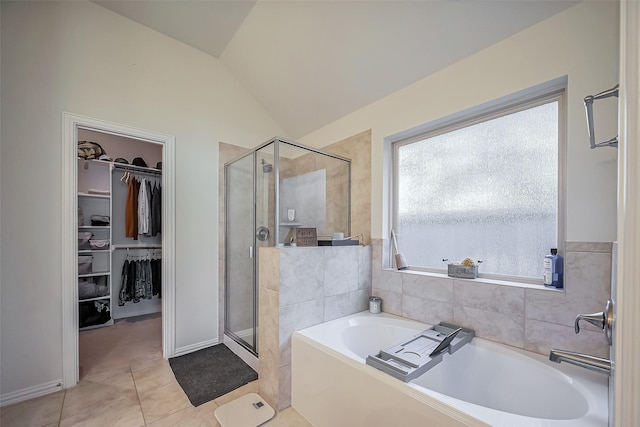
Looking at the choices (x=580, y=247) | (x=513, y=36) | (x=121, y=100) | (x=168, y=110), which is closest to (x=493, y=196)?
(x=580, y=247)

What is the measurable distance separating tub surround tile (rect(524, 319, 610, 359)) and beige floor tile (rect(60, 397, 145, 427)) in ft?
7.73

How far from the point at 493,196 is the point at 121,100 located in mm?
3057

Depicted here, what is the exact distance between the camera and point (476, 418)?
3.09 ft

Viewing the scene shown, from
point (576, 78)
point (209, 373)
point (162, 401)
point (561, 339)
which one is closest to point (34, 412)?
point (162, 401)

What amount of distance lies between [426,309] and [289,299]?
1.01 m

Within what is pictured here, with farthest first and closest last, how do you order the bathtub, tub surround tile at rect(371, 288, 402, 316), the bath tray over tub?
tub surround tile at rect(371, 288, 402, 316), the bath tray over tub, the bathtub

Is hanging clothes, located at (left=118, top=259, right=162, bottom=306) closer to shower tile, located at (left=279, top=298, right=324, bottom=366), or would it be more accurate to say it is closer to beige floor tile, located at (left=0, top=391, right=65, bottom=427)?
beige floor tile, located at (left=0, top=391, right=65, bottom=427)

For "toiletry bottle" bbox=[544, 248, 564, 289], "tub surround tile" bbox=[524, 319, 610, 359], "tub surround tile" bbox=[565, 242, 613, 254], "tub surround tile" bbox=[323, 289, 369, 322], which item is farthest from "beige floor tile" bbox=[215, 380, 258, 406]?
"tub surround tile" bbox=[565, 242, 613, 254]

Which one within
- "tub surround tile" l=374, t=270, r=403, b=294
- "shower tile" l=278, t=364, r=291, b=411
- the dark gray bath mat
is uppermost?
"tub surround tile" l=374, t=270, r=403, b=294

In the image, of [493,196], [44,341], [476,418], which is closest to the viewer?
[476,418]

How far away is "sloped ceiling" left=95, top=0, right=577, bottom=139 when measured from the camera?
159 centimetres

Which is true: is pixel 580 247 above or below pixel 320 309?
above

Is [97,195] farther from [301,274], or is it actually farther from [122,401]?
[301,274]

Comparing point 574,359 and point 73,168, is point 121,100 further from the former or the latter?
point 574,359
